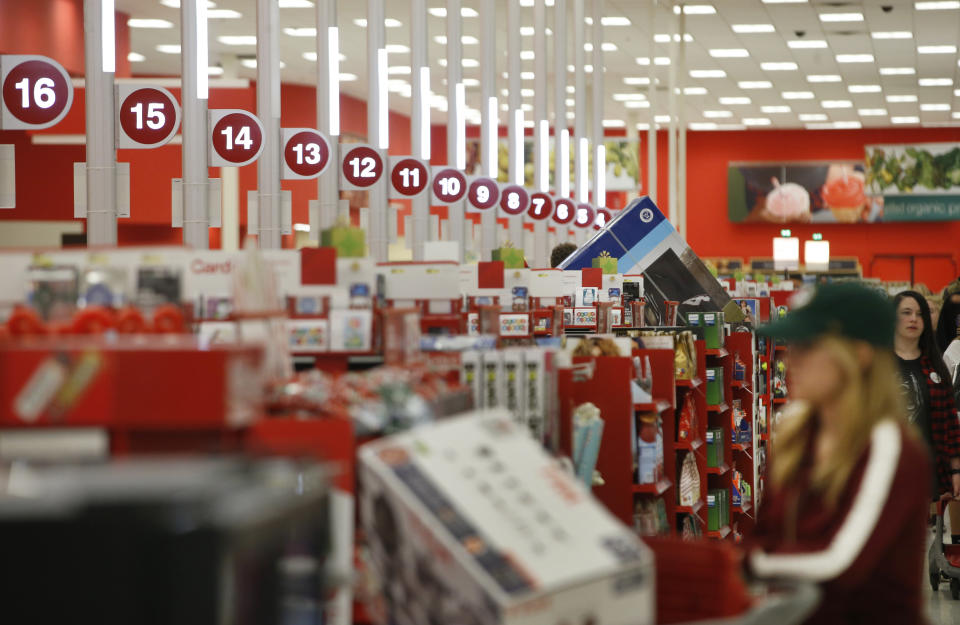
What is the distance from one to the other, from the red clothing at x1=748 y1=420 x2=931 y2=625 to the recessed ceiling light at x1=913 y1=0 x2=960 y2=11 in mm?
17863

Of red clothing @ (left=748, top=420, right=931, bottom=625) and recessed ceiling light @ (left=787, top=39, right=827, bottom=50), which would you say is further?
recessed ceiling light @ (left=787, top=39, right=827, bottom=50)

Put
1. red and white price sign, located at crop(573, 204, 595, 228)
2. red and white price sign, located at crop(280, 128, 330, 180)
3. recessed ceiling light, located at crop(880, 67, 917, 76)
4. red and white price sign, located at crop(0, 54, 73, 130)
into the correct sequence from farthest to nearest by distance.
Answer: recessed ceiling light, located at crop(880, 67, 917, 76) < red and white price sign, located at crop(573, 204, 595, 228) < red and white price sign, located at crop(280, 128, 330, 180) < red and white price sign, located at crop(0, 54, 73, 130)

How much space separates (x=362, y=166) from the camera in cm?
1320

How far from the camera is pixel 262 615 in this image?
1896 mm

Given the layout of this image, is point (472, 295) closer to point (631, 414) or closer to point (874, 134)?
point (631, 414)

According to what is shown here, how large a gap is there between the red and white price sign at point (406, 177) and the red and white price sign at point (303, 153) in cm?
224

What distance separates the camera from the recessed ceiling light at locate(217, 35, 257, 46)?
20688 mm

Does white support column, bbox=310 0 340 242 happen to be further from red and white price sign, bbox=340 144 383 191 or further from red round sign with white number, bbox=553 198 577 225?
red round sign with white number, bbox=553 198 577 225

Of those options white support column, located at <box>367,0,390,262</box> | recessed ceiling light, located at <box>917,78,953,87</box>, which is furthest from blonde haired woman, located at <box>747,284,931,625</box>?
recessed ceiling light, located at <box>917,78,953,87</box>

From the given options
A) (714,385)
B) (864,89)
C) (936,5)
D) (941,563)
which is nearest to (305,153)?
(714,385)

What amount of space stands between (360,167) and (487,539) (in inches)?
445

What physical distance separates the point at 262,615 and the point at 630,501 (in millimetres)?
3412

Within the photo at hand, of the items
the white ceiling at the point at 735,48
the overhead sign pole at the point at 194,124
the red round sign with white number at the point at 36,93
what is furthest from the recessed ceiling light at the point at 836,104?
the red round sign with white number at the point at 36,93

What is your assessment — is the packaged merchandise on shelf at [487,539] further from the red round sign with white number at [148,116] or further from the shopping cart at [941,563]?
the red round sign with white number at [148,116]
